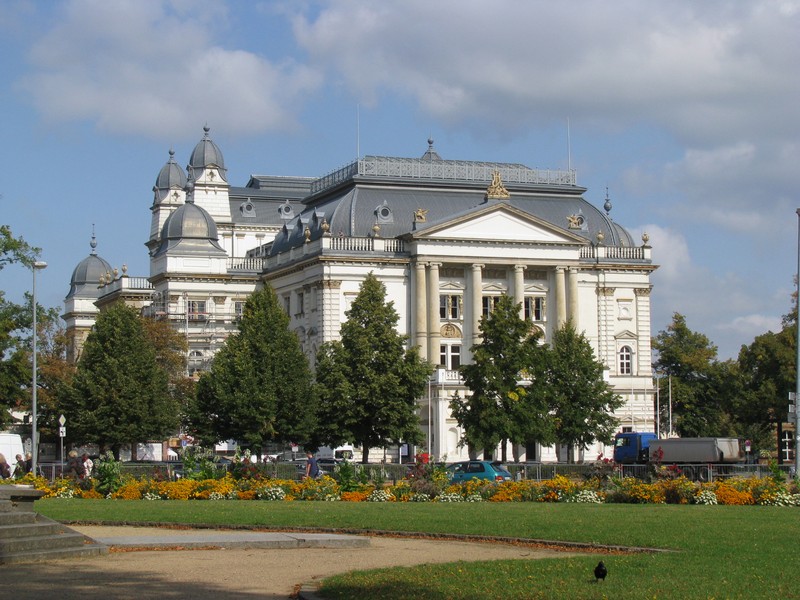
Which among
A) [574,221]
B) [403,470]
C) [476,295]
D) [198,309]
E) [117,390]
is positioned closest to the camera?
[403,470]

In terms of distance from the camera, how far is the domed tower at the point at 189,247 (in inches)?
4722

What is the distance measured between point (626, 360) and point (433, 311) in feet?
56.3

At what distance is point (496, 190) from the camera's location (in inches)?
4309

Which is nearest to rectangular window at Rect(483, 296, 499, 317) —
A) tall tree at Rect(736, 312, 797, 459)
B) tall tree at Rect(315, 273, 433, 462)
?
tall tree at Rect(736, 312, 797, 459)

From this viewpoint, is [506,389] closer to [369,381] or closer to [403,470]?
[369,381]

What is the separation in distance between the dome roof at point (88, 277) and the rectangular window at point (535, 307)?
64389 millimetres

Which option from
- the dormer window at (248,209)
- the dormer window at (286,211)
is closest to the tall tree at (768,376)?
the dormer window at (286,211)

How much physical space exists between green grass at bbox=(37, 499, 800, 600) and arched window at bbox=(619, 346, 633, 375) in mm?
72297

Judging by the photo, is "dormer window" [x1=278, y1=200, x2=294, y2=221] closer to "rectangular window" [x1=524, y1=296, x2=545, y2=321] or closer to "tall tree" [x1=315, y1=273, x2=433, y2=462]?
"rectangular window" [x1=524, y1=296, x2=545, y2=321]

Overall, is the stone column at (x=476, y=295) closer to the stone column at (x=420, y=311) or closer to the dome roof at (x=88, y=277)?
the stone column at (x=420, y=311)

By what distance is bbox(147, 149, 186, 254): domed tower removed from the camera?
146 metres

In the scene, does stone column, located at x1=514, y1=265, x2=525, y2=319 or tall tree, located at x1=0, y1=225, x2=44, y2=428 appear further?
stone column, located at x1=514, y1=265, x2=525, y2=319

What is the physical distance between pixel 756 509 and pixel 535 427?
43.0 m

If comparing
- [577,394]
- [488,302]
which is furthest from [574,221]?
[577,394]
